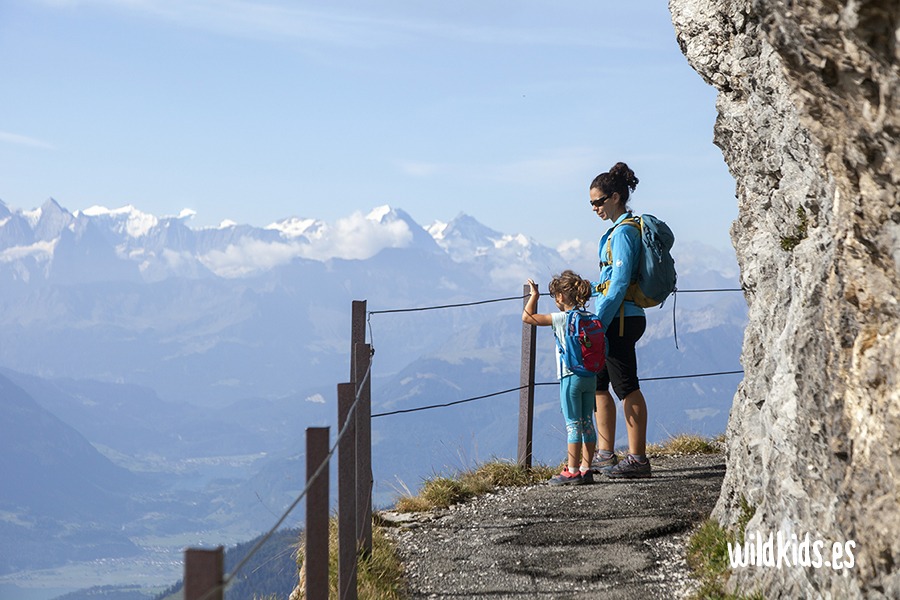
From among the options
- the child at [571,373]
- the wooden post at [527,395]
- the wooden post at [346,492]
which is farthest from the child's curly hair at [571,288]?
the wooden post at [346,492]

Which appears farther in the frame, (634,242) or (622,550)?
(634,242)

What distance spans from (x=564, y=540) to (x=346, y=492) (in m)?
2.66

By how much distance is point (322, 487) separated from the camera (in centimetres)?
482

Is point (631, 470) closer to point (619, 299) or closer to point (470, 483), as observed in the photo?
point (470, 483)

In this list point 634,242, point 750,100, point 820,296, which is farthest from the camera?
point 634,242

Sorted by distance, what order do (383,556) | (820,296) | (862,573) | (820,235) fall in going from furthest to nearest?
(383,556)
(820,235)
(820,296)
(862,573)

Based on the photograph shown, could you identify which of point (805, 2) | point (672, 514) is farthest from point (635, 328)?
point (805, 2)

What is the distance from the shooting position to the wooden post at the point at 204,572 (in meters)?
2.81

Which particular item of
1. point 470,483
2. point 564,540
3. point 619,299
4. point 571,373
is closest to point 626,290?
point 619,299

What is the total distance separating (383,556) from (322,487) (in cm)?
313

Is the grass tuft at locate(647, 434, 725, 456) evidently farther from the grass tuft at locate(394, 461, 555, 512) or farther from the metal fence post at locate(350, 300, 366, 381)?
the metal fence post at locate(350, 300, 366, 381)

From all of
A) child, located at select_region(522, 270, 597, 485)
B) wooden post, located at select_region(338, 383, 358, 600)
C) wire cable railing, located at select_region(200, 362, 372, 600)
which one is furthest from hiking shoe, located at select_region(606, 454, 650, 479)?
wooden post, located at select_region(338, 383, 358, 600)

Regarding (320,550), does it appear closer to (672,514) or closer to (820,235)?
(820,235)

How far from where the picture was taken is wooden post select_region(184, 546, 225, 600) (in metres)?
2.81
